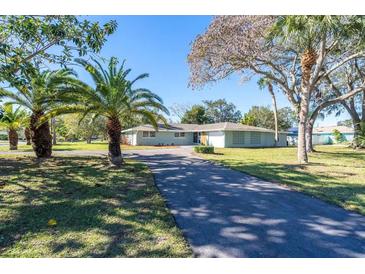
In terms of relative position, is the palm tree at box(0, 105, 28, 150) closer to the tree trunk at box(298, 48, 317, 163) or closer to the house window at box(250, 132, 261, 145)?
the tree trunk at box(298, 48, 317, 163)

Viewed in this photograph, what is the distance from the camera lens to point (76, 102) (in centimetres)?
1220

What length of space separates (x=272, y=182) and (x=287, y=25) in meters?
7.70

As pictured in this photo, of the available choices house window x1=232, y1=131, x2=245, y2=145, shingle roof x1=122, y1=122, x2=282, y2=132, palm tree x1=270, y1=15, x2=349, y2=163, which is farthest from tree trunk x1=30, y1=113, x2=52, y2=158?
house window x1=232, y1=131, x2=245, y2=145

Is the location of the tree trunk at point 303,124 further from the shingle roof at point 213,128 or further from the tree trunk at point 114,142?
the shingle roof at point 213,128

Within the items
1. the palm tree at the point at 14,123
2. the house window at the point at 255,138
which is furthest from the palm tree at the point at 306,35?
the palm tree at the point at 14,123

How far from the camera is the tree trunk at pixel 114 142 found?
12.1 m

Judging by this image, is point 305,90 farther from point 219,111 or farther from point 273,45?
point 219,111

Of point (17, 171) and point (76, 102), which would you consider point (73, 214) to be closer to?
point (17, 171)

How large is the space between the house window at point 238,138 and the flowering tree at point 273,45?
14.6 m

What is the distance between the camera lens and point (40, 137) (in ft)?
47.6

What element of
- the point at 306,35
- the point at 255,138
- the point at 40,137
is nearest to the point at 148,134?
the point at 255,138

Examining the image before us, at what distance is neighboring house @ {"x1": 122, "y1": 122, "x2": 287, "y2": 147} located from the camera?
98.6 ft
